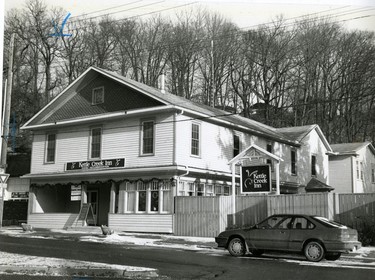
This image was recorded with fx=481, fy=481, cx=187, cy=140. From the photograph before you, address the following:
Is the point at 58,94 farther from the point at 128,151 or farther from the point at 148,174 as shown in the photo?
the point at 148,174

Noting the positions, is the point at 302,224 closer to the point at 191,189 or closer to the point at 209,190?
the point at 191,189

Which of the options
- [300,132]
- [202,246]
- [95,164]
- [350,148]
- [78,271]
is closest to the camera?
[78,271]

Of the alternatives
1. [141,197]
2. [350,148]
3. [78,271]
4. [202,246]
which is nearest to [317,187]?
[350,148]

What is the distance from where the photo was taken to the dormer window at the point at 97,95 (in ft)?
92.3

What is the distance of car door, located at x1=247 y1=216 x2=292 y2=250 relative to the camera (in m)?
14.7

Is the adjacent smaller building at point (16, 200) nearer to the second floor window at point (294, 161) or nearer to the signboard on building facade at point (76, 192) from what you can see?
the signboard on building facade at point (76, 192)

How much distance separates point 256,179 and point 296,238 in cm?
774

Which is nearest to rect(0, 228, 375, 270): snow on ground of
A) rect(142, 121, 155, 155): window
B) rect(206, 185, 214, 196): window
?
rect(206, 185, 214, 196): window

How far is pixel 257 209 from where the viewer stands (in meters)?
21.6

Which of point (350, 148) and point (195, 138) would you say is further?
point (350, 148)

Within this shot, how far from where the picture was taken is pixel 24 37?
15688 mm

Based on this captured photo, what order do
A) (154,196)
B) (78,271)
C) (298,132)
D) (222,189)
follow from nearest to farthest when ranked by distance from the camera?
1. (78,271)
2. (154,196)
3. (222,189)
4. (298,132)

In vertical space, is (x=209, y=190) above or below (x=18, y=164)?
below

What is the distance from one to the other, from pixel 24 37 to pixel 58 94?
43.5ft
